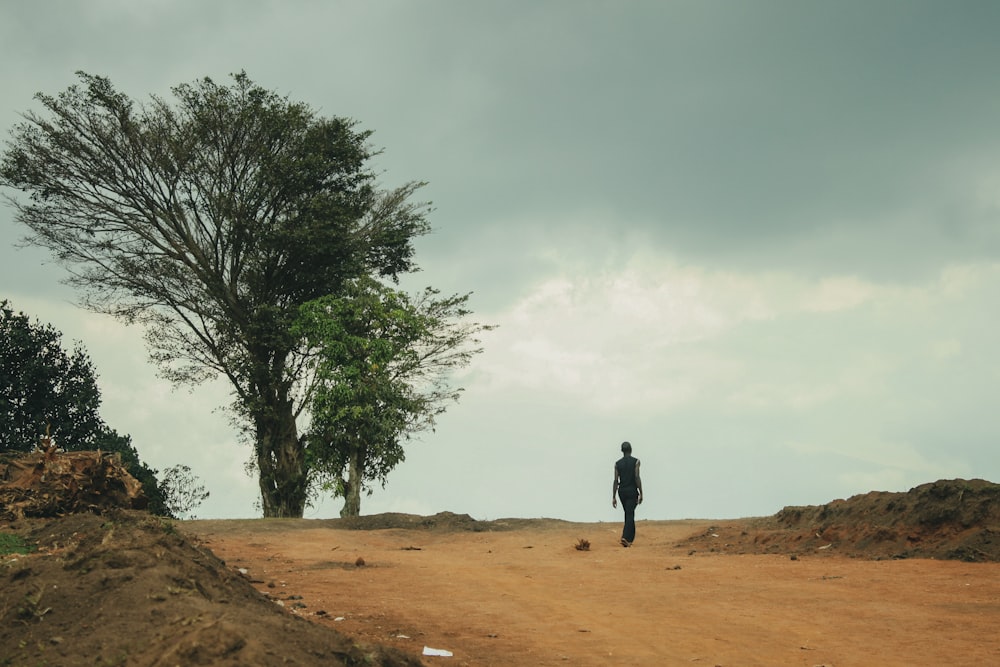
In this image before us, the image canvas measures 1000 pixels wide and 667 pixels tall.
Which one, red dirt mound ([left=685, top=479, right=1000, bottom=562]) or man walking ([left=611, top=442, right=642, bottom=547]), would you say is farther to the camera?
man walking ([left=611, top=442, right=642, bottom=547])

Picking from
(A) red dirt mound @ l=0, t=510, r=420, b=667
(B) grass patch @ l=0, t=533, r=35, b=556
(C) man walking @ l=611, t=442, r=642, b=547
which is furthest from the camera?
(C) man walking @ l=611, t=442, r=642, b=547

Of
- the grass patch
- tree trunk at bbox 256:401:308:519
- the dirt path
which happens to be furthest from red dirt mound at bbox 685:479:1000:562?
tree trunk at bbox 256:401:308:519

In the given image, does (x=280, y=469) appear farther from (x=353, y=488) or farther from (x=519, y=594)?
(x=519, y=594)

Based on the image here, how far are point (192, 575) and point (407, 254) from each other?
27.0m

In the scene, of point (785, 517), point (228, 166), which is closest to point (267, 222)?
point (228, 166)

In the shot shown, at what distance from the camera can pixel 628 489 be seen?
20.3 m

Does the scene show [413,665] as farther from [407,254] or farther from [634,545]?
[407,254]

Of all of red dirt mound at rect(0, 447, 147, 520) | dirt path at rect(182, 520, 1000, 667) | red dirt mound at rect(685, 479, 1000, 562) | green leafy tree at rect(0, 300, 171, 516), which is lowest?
dirt path at rect(182, 520, 1000, 667)

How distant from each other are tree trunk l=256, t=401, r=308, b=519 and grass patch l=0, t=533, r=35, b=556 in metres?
17.6

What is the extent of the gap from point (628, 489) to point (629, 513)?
571mm

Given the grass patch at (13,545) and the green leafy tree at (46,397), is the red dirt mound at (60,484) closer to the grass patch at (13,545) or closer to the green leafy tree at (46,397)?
the grass patch at (13,545)

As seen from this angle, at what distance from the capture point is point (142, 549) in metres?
8.91

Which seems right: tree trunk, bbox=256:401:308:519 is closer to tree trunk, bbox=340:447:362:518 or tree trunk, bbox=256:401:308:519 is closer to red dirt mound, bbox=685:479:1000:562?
tree trunk, bbox=340:447:362:518

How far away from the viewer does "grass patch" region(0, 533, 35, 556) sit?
12.3m
